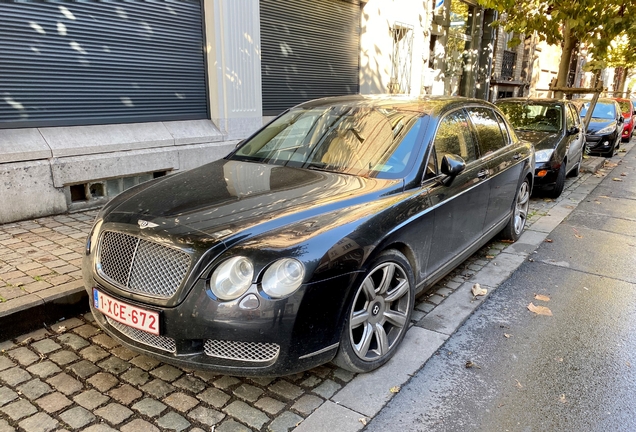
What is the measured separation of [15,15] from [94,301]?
4198 millimetres

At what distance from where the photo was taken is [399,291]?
128 inches

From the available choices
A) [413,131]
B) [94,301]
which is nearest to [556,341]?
[413,131]

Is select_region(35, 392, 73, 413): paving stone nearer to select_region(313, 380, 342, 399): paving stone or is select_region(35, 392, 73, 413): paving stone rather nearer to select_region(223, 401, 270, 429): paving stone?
select_region(223, 401, 270, 429): paving stone

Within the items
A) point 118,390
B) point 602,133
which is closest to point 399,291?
point 118,390

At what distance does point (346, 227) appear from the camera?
280cm

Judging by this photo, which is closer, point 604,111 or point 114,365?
point 114,365

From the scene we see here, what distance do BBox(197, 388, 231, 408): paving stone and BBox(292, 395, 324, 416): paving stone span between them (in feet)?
1.35

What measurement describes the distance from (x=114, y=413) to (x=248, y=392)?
0.74 meters

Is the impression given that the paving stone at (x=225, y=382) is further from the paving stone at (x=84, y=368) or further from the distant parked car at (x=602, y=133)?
the distant parked car at (x=602, y=133)

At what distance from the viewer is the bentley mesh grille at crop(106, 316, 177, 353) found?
264cm

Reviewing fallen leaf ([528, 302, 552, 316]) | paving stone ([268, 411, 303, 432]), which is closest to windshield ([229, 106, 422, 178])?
paving stone ([268, 411, 303, 432])

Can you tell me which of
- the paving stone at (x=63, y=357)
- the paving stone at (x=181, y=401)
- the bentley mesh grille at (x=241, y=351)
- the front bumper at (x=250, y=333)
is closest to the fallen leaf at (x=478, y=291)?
the front bumper at (x=250, y=333)

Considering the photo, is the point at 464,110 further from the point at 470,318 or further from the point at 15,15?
the point at 15,15

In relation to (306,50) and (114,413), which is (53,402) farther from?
(306,50)
